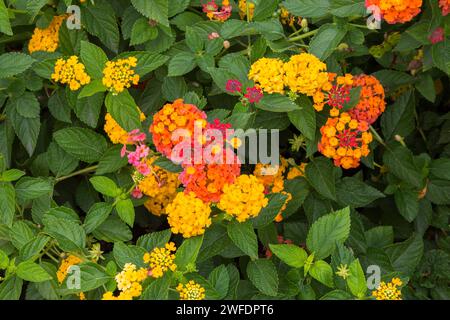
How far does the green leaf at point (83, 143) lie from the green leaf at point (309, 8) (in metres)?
0.81

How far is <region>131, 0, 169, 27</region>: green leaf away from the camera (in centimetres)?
187

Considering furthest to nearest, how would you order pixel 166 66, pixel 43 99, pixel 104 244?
pixel 104 244 → pixel 43 99 → pixel 166 66

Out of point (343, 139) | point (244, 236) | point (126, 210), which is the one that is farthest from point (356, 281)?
point (126, 210)

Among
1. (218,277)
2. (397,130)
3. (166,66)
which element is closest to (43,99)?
(166,66)

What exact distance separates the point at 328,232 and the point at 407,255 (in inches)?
17.1

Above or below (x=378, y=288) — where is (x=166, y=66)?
above

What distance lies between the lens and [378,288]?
5.39ft

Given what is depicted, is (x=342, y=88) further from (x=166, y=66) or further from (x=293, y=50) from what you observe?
(x=166, y=66)

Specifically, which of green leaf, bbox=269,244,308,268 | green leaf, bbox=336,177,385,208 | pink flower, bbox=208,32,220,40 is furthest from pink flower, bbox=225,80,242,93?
green leaf, bbox=336,177,385,208

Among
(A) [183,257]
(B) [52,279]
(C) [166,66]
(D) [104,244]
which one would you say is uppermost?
(C) [166,66]

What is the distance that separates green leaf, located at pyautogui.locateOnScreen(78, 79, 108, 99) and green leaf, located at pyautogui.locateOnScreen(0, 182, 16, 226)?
0.40 meters

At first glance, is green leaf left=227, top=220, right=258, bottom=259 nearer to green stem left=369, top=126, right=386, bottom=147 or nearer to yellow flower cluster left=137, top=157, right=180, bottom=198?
yellow flower cluster left=137, top=157, right=180, bottom=198

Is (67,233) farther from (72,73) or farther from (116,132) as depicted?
(72,73)

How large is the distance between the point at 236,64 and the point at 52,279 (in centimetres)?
95
